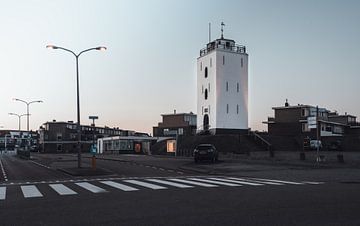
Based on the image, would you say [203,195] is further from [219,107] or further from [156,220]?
[219,107]

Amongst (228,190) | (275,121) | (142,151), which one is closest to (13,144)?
(142,151)

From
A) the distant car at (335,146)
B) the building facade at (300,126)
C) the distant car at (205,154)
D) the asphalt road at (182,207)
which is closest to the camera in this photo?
the asphalt road at (182,207)

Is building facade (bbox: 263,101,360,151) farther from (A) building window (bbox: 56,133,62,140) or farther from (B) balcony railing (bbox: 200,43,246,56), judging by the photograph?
(A) building window (bbox: 56,133,62,140)

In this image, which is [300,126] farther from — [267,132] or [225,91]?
[225,91]

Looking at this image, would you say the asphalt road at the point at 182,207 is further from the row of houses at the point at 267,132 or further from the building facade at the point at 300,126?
the building facade at the point at 300,126

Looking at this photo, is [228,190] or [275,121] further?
[275,121]

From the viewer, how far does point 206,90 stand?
70.6 metres

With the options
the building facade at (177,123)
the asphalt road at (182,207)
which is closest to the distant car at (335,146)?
the building facade at (177,123)

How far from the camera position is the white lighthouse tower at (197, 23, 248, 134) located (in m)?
67.9

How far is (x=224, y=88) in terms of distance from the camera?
67938 mm

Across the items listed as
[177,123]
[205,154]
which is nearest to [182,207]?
[205,154]

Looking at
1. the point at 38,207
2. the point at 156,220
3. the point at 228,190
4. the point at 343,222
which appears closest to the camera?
the point at 343,222

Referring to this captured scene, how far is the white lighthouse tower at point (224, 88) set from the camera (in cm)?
6788

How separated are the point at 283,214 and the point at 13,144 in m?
191
